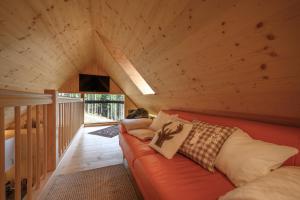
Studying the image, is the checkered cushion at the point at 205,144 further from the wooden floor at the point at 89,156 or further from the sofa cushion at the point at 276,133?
the wooden floor at the point at 89,156

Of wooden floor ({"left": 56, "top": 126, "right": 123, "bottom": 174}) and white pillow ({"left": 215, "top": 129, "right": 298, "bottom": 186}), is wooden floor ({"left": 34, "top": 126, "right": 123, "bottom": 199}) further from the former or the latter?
white pillow ({"left": 215, "top": 129, "right": 298, "bottom": 186})

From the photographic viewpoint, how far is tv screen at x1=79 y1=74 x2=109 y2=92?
4625mm

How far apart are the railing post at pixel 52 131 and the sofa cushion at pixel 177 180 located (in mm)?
1031

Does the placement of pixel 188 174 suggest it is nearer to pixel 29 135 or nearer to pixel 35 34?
pixel 29 135

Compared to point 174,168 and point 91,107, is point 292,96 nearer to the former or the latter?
point 174,168

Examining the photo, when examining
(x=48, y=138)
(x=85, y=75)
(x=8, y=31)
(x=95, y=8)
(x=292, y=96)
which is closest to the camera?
(x=292, y=96)

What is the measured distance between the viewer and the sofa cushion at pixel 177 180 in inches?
33.9

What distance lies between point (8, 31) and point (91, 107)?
376 centimetres

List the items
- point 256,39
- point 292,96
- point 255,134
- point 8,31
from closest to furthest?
1. point 256,39
2. point 292,96
3. point 255,134
4. point 8,31

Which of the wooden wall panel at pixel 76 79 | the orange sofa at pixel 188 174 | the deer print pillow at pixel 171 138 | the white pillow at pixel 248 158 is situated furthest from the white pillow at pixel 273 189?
the wooden wall panel at pixel 76 79

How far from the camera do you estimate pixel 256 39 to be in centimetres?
92

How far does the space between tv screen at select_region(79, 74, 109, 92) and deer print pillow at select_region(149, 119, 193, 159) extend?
383cm

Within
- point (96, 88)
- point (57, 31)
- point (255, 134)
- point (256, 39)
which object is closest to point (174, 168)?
point (255, 134)

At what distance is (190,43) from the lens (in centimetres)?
134
